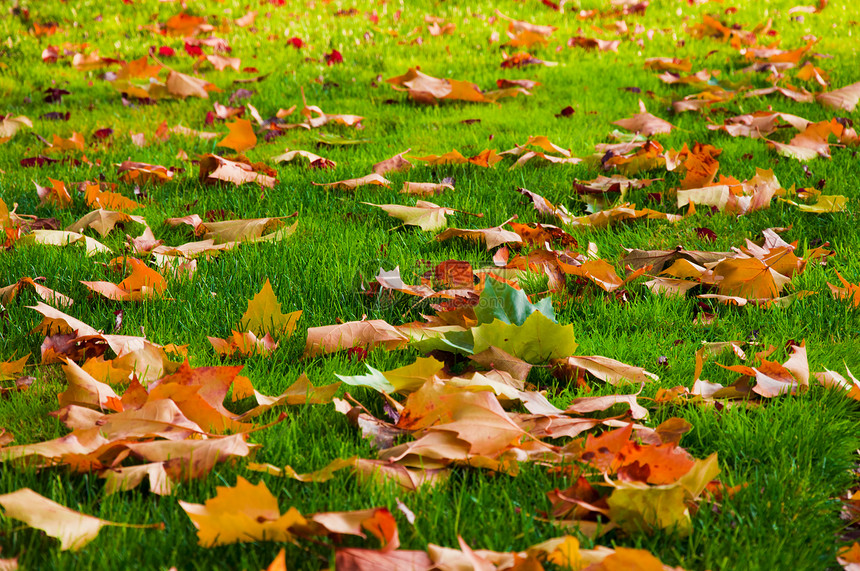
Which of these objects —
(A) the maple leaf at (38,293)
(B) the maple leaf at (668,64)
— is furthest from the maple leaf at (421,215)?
(B) the maple leaf at (668,64)

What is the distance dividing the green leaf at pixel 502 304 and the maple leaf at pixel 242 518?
2.76 feet

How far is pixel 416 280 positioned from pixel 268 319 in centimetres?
55

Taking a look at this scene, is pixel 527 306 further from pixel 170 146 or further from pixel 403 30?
pixel 403 30

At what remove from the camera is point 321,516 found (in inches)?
46.9

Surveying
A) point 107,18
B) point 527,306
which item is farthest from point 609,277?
point 107,18

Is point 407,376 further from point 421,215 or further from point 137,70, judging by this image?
point 137,70

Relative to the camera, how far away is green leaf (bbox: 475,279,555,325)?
1870 millimetres

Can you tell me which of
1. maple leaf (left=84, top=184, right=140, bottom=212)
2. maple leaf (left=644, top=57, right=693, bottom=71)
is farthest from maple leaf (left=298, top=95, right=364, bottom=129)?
maple leaf (left=644, top=57, right=693, bottom=71)

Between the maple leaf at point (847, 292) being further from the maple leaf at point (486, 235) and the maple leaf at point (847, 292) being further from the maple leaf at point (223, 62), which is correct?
the maple leaf at point (223, 62)

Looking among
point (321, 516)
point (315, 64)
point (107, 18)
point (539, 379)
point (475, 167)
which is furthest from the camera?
point (107, 18)

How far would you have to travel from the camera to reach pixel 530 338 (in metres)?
1.81

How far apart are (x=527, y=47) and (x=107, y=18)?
14.2 ft

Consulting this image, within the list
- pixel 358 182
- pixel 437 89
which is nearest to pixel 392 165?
pixel 358 182

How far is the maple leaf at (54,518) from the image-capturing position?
3.89 ft
